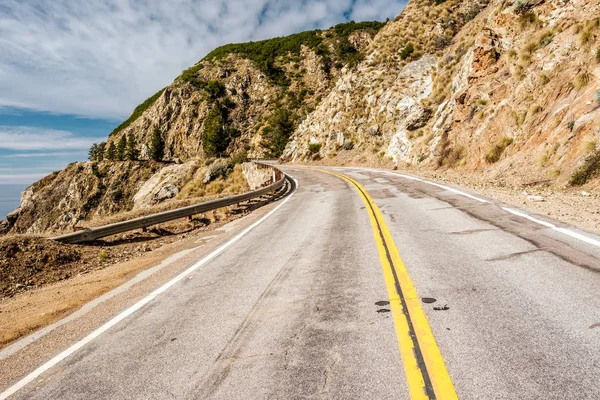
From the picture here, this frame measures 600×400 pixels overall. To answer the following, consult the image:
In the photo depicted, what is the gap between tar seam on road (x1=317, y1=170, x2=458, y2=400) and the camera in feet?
8.09

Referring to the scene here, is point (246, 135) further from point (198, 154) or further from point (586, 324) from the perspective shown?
point (586, 324)

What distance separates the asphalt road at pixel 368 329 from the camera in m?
2.61

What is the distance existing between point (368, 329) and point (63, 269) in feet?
24.2

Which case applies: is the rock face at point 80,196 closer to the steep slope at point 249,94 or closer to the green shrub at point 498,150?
the steep slope at point 249,94

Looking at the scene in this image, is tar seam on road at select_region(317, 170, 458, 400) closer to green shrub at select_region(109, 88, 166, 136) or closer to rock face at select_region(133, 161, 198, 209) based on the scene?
rock face at select_region(133, 161, 198, 209)

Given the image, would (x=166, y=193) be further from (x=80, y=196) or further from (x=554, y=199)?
(x=554, y=199)

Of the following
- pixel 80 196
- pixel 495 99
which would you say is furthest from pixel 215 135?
pixel 495 99

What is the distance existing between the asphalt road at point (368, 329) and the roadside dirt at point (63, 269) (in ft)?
5.13

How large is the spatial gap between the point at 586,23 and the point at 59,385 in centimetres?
2193

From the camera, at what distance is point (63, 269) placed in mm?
7457

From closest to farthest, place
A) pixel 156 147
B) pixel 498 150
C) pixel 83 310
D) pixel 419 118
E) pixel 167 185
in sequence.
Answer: pixel 83 310
pixel 498 150
pixel 419 118
pixel 167 185
pixel 156 147

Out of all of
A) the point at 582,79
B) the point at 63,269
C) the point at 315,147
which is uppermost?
the point at 582,79

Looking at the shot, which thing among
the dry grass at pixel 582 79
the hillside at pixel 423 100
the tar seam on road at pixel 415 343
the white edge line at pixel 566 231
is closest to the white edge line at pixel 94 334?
the tar seam on road at pixel 415 343

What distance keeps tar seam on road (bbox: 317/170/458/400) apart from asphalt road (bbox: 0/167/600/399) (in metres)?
0.02
